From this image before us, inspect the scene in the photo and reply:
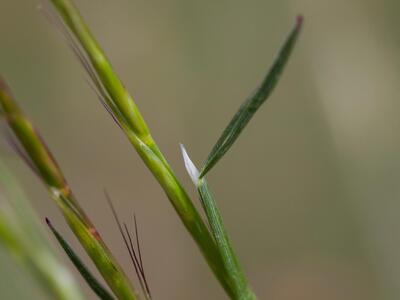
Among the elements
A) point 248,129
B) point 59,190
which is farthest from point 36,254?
point 248,129

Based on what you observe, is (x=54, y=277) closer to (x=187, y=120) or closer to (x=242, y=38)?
(x=187, y=120)

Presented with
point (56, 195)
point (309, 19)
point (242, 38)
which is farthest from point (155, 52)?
point (56, 195)

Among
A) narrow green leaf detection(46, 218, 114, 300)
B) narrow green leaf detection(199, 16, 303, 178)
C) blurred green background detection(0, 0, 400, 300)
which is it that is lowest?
blurred green background detection(0, 0, 400, 300)

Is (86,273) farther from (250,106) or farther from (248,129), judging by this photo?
(248,129)

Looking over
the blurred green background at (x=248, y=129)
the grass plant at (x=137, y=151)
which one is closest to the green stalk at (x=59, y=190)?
the grass plant at (x=137, y=151)

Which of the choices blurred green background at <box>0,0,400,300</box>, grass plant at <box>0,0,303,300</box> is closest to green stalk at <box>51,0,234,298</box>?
grass plant at <box>0,0,303,300</box>

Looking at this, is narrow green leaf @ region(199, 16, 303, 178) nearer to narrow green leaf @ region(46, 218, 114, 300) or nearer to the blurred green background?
narrow green leaf @ region(46, 218, 114, 300)
